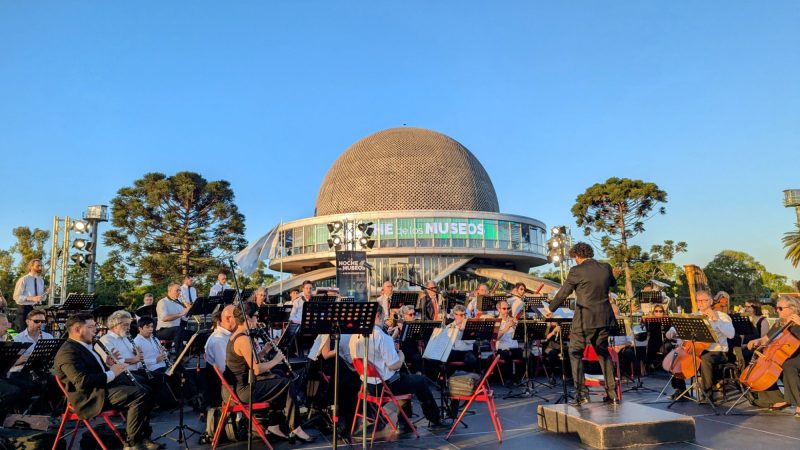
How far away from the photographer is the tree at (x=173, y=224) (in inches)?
1602

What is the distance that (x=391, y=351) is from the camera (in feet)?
22.6

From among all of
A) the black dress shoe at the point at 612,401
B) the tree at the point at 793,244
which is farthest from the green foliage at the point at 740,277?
the black dress shoe at the point at 612,401

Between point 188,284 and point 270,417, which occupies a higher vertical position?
point 188,284

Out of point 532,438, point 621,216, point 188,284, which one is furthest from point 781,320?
point 621,216

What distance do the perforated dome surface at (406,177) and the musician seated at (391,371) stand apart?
4656 cm

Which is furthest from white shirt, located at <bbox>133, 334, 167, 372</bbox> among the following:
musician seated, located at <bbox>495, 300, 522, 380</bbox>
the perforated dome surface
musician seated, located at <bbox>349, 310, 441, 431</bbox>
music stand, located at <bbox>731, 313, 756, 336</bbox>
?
the perforated dome surface

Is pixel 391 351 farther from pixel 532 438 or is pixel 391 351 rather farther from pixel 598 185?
pixel 598 185

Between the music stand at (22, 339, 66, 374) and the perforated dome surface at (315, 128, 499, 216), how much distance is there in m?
46.5

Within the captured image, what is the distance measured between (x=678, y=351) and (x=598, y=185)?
3456cm

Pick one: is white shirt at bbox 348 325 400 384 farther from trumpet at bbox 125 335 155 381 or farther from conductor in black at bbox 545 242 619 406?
trumpet at bbox 125 335 155 381

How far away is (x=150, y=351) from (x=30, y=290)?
5.45 metres

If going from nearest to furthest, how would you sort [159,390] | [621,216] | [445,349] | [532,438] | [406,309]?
[532,438], [445,349], [159,390], [406,309], [621,216]

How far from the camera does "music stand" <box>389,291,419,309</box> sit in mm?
14133

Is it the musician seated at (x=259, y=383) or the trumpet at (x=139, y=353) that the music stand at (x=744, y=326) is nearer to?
the musician seated at (x=259, y=383)
